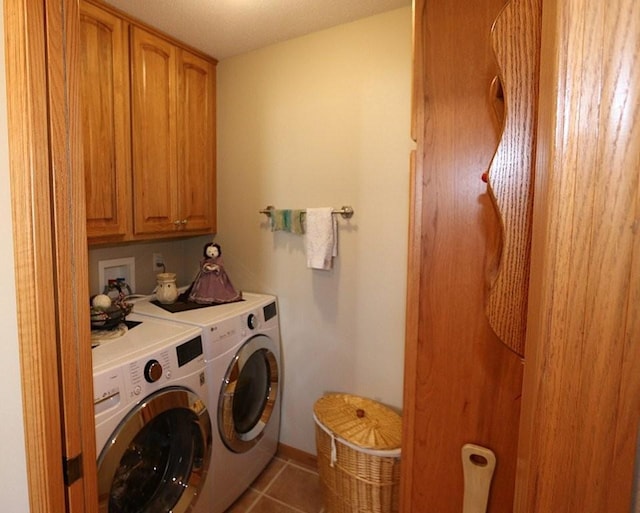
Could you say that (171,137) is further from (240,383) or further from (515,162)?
(515,162)

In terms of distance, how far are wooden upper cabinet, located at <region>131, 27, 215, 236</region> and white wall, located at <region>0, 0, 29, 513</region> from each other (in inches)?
47.9

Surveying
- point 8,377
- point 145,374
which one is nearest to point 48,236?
point 8,377

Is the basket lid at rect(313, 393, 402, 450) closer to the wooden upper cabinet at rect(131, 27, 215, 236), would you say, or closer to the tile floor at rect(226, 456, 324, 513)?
the tile floor at rect(226, 456, 324, 513)

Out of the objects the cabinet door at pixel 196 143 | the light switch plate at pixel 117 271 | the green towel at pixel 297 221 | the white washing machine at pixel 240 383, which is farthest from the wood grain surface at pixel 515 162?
the light switch plate at pixel 117 271

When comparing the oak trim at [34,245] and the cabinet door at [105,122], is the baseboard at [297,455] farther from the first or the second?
the oak trim at [34,245]

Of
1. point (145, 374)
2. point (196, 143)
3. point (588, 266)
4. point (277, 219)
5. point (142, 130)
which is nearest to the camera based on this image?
point (588, 266)

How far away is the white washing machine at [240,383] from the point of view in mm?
1560

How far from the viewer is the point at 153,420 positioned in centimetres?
127

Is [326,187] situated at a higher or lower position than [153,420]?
higher

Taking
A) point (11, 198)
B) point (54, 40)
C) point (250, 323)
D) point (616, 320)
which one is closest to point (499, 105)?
point (616, 320)

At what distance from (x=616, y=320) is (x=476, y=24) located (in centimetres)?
87

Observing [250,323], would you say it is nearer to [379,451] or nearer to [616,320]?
[379,451]

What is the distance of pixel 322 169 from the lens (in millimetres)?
1908

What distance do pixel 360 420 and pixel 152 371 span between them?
94cm
